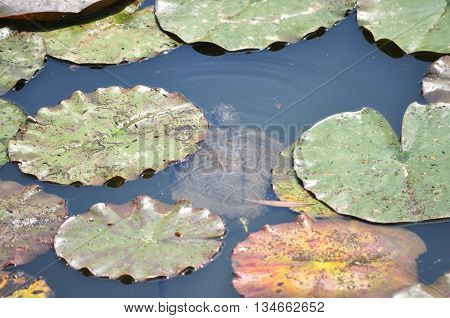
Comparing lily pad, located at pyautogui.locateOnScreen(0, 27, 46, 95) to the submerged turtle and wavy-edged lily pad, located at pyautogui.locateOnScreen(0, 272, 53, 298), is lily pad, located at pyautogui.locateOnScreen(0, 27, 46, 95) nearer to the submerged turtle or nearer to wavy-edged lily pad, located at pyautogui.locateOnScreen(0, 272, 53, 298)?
the submerged turtle

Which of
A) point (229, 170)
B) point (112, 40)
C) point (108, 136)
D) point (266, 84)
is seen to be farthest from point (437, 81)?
point (112, 40)

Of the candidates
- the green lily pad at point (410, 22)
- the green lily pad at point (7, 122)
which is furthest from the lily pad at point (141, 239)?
→ the green lily pad at point (410, 22)

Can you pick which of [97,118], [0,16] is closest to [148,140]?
[97,118]

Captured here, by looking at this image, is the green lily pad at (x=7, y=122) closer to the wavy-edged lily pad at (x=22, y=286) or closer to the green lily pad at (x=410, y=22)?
the wavy-edged lily pad at (x=22, y=286)

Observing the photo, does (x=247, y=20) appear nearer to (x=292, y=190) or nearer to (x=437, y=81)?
(x=437, y=81)

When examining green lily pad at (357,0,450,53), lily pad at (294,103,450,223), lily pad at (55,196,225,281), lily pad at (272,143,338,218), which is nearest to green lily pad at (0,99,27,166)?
lily pad at (55,196,225,281)

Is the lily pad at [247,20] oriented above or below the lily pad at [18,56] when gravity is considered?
above

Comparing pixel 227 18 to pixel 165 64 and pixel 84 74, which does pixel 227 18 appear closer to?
pixel 165 64

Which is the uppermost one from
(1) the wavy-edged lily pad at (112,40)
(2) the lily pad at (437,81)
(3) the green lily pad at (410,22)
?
(3) the green lily pad at (410,22)
